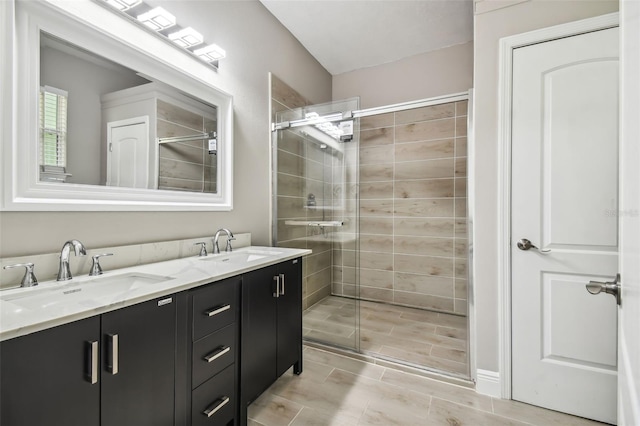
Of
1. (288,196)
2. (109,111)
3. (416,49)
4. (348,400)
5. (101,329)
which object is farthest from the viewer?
(416,49)

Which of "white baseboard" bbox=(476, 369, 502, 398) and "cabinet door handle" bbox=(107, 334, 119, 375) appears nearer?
"cabinet door handle" bbox=(107, 334, 119, 375)

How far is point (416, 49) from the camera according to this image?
3189mm

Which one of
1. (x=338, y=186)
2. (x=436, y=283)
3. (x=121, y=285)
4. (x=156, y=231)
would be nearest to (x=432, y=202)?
(x=436, y=283)

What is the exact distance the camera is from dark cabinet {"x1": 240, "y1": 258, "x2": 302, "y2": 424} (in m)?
1.47

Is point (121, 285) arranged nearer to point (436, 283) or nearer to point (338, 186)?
point (338, 186)

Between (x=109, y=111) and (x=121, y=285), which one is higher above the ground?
(x=109, y=111)

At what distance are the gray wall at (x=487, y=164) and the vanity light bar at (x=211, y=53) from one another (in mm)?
1679

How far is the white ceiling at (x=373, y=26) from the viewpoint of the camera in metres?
2.49

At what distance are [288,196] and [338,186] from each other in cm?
49

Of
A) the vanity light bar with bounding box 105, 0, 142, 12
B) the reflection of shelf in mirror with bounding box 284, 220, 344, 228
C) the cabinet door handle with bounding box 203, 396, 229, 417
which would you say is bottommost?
the cabinet door handle with bounding box 203, 396, 229, 417

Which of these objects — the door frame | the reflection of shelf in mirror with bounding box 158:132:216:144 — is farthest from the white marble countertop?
the door frame

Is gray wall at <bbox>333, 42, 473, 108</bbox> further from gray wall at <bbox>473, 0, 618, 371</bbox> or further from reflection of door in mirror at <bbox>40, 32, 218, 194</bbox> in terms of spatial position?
reflection of door in mirror at <bbox>40, 32, 218, 194</bbox>

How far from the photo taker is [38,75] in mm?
1155

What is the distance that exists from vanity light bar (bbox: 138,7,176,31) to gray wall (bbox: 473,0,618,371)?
185 centimetres
